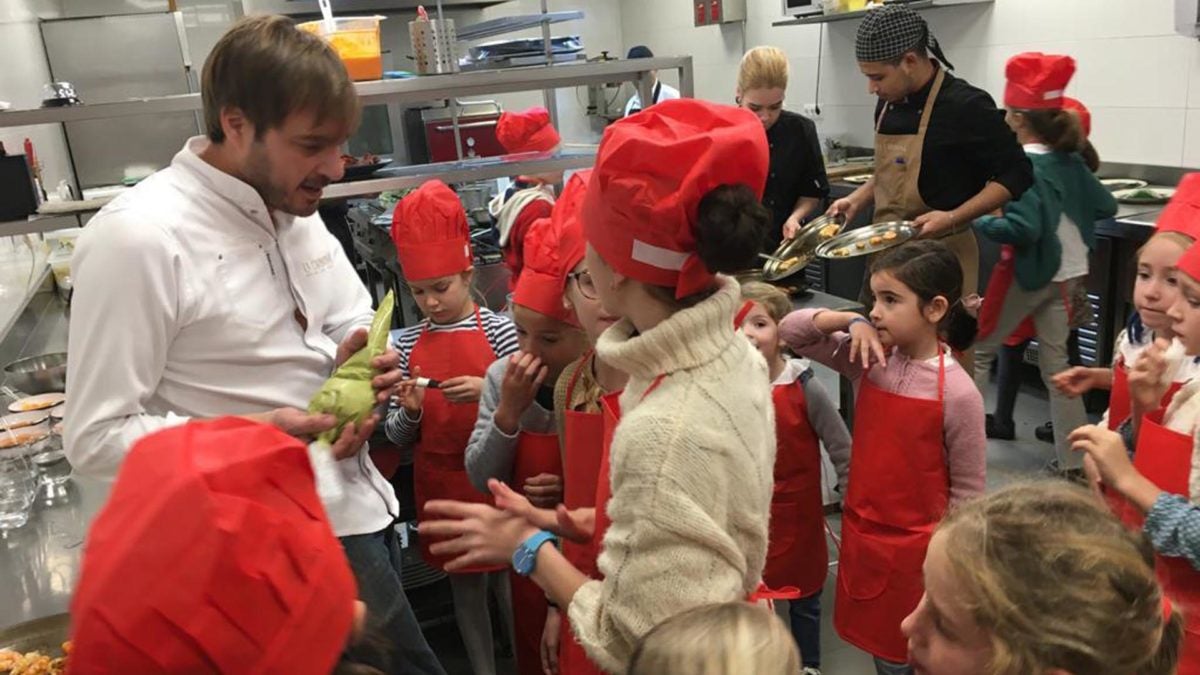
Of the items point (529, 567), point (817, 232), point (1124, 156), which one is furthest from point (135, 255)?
point (1124, 156)

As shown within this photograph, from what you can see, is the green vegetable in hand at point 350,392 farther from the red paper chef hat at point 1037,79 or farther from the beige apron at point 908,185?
the red paper chef hat at point 1037,79

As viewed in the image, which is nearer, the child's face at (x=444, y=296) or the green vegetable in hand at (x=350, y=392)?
the green vegetable in hand at (x=350, y=392)

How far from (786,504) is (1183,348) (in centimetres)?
87

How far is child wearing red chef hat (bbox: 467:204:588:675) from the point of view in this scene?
5.76 feet

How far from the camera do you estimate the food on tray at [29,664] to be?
57.0 inches

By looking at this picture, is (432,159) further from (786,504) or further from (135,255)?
(135,255)

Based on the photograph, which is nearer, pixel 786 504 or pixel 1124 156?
pixel 786 504

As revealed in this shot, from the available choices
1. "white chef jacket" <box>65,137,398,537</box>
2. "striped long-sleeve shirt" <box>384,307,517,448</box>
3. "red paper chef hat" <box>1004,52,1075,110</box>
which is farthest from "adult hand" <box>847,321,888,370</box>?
"red paper chef hat" <box>1004,52,1075,110</box>

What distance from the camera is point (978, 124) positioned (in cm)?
299

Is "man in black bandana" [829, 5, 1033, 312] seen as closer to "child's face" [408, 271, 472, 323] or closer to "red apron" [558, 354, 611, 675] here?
"child's face" [408, 271, 472, 323]

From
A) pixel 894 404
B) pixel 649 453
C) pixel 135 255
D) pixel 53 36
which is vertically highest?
pixel 53 36

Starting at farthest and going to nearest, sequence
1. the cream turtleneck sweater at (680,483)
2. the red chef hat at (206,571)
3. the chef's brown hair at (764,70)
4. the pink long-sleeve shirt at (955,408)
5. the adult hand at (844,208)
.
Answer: the chef's brown hair at (764,70), the adult hand at (844,208), the pink long-sleeve shirt at (955,408), the cream turtleneck sweater at (680,483), the red chef hat at (206,571)

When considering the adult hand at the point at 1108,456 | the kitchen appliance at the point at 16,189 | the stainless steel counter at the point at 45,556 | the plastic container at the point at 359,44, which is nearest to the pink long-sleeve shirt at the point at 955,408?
the adult hand at the point at 1108,456

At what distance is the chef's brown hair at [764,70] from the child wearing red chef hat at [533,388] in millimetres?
1850
